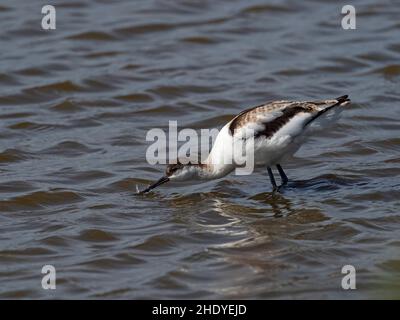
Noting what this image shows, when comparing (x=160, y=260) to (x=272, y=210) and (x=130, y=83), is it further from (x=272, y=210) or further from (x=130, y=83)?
(x=130, y=83)

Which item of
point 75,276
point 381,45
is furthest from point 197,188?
point 381,45

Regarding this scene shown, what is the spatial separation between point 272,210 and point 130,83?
5.22 metres

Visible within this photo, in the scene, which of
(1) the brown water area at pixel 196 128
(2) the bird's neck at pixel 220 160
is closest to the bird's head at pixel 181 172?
(2) the bird's neck at pixel 220 160

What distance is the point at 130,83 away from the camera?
51.7 feet

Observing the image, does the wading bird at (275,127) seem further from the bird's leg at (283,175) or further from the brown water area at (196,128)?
the brown water area at (196,128)

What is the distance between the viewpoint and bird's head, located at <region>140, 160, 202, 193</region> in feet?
38.5

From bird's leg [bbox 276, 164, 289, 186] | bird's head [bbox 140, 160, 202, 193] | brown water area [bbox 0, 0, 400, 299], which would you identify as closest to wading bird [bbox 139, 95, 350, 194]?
bird's head [bbox 140, 160, 202, 193]

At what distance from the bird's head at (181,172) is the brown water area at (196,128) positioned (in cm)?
24

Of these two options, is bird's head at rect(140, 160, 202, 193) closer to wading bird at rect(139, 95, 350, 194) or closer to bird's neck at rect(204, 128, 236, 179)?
bird's neck at rect(204, 128, 236, 179)

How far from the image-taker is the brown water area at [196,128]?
949 cm

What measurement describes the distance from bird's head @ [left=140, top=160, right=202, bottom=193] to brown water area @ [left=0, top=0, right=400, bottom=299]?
0.24m

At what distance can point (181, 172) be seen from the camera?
11766mm

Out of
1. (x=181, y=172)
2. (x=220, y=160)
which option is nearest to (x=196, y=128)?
(x=181, y=172)

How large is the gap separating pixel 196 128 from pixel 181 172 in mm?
2380
